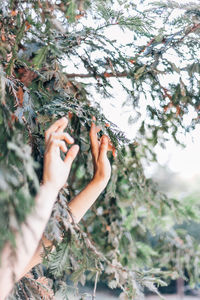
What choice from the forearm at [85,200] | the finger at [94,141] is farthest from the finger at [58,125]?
the forearm at [85,200]

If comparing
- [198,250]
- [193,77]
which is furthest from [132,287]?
[198,250]

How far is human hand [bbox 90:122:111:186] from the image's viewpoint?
1489 mm

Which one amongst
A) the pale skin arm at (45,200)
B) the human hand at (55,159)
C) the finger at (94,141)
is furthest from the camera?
the finger at (94,141)

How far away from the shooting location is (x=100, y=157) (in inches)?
59.4

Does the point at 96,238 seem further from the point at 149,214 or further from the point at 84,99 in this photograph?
the point at 84,99

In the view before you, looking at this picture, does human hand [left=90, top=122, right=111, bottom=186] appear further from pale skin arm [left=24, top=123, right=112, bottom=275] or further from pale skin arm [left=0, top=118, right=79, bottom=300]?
pale skin arm [left=0, top=118, right=79, bottom=300]

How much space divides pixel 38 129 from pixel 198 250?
9.21 feet

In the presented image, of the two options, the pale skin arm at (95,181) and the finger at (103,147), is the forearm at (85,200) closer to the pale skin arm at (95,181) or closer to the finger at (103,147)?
the pale skin arm at (95,181)

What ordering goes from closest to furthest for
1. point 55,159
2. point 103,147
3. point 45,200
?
1. point 45,200
2. point 55,159
3. point 103,147

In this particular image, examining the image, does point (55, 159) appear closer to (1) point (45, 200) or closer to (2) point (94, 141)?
(1) point (45, 200)

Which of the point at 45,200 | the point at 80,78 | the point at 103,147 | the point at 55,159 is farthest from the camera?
A: the point at 80,78

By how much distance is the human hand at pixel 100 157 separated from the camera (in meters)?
1.49

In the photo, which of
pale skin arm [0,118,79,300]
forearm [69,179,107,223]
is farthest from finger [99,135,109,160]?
pale skin arm [0,118,79,300]

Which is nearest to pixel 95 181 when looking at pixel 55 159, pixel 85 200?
pixel 85 200
